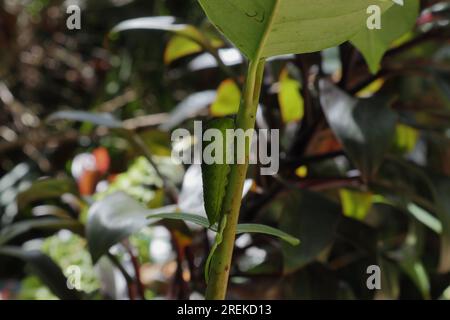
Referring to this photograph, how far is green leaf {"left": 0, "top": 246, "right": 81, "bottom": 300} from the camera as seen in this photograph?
2.28 feet

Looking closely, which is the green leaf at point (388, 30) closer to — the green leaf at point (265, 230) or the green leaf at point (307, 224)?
the green leaf at point (307, 224)

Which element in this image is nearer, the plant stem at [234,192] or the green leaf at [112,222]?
the plant stem at [234,192]

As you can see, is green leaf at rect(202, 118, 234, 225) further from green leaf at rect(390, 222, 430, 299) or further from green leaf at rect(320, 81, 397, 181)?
green leaf at rect(390, 222, 430, 299)

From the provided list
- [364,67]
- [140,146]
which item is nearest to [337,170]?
[364,67]

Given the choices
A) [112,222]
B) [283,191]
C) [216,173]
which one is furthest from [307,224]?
[216,173]

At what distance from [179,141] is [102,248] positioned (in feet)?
1.07

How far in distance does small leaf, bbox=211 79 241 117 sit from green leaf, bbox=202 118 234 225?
0.56m

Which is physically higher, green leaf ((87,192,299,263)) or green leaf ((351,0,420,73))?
green leaf ((351,0,420,73))

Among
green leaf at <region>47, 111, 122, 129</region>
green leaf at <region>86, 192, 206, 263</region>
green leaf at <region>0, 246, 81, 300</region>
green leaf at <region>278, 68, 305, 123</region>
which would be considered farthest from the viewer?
green leaf at <region>278, 68, 305, 123</region>

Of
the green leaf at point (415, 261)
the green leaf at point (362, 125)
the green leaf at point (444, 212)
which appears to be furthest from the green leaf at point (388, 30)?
the green leaf at point (415, 261)

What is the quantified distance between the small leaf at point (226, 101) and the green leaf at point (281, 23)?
1.83 ft

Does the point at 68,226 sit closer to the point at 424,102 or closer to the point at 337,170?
the point at 337,170

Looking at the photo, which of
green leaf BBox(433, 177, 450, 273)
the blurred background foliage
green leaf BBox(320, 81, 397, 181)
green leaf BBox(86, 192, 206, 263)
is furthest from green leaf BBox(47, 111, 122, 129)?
green leaf BBox(433, 177, 450, 273)

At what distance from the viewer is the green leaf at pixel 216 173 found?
15.3 inches
